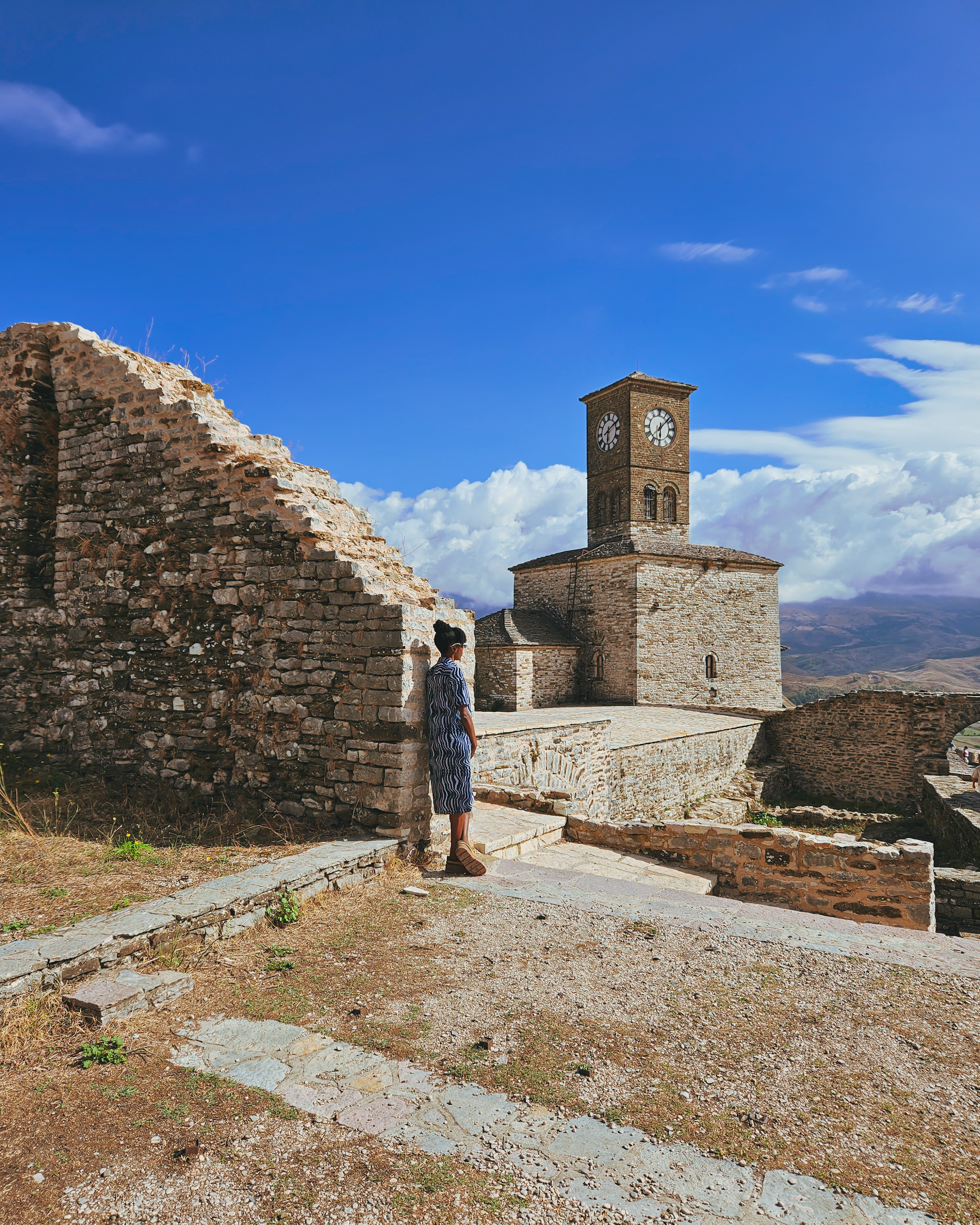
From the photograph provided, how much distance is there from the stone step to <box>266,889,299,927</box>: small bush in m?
2.06

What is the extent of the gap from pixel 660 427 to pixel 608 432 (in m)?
2.54

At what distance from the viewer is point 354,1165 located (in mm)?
2438

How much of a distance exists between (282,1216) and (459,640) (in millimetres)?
4300

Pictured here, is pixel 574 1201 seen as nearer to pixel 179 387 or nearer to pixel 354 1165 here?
pixel 354 1165

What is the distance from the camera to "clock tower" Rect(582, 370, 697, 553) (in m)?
33.6

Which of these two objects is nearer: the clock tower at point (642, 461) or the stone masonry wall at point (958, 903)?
the stone masonry wall at point (958, 903)

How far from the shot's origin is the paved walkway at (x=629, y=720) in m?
15.8

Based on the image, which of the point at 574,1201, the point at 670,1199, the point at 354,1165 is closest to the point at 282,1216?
the point at 354,1165

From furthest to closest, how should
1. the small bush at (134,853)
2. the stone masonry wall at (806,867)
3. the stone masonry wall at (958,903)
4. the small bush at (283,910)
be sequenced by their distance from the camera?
the stone masonry wall at (958,903) → the stone masonry wall at (806,867) → the small bush at (134,853) → the small bush at (283,910)

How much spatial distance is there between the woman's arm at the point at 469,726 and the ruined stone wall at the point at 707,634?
2123 cm

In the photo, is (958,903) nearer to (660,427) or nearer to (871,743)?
(871,743)

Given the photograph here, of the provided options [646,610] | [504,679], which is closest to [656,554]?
[646,610]

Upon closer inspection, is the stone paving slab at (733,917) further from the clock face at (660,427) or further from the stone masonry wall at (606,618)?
the clock face at (660,427)

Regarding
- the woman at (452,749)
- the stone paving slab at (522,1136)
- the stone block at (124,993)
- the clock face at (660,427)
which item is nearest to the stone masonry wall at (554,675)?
the clock face at (660,427)
